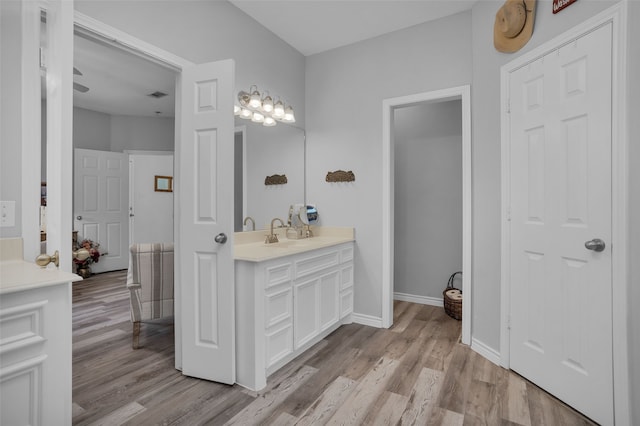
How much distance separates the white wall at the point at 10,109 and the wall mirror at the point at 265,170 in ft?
4.31

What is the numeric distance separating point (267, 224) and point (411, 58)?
6.72 feet

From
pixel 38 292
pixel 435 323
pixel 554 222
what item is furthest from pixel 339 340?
pixel 38 292

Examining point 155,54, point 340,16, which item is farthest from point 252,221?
point 340,16

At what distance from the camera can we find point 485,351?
2.51 meters

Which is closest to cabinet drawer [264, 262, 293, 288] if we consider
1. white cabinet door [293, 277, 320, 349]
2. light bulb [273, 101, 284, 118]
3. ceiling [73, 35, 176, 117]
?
white cabinet door [293, 277, 320, 349]

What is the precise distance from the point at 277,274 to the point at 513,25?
231 cm

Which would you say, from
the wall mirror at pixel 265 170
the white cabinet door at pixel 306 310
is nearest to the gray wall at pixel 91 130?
the wall mirror at pixel 265 170

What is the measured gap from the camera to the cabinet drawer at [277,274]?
7.02 ft

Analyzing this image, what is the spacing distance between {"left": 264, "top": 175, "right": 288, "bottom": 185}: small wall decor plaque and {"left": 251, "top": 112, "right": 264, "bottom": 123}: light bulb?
520 mm

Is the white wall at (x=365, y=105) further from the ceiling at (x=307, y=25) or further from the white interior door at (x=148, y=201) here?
the white interior door at (x=148, y=201)

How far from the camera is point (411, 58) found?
9.98 ft

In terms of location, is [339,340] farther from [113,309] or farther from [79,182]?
[79,182]

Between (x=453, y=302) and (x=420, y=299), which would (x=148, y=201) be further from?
(x=453, y=302)

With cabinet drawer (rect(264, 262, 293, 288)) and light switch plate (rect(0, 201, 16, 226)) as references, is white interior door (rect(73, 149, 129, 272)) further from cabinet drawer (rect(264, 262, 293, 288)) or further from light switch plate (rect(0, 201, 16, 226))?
cabinet drawer (rect(264, 262, 293, 288))
